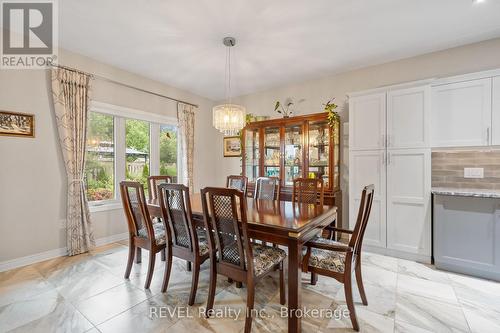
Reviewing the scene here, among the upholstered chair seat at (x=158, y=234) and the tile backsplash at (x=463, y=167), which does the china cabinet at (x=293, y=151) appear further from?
the upholstered chair seat at (x=158, y=234)

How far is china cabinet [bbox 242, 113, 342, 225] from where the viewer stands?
351 cm

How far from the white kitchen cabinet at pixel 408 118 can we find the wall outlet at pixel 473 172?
0.65m

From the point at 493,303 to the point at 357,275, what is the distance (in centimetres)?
123

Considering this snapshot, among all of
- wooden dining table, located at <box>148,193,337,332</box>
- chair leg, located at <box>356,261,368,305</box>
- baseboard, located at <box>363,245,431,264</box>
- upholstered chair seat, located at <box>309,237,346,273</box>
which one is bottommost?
baseboard, located at <box>363,245,431,264</box>

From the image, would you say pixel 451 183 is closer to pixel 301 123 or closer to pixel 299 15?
pixel 301 123

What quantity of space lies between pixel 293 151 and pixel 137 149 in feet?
8.67

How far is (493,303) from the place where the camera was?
6.57 ft

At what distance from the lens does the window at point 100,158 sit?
133 inches

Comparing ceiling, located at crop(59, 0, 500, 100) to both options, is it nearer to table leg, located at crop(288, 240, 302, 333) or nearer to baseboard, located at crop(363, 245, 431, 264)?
table leg, located at crop(288, 240, 302, 333)

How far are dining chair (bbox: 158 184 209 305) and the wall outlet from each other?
3205 millimetres

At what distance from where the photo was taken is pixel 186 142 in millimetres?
4504

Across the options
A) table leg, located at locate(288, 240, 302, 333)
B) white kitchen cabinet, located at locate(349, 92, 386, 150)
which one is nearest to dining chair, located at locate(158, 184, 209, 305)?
table leg, located at locate(288, 240, 302, 333)

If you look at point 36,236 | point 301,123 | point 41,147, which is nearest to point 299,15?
point 301,123

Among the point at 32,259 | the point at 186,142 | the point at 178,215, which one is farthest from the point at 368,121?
the point at 32,259
